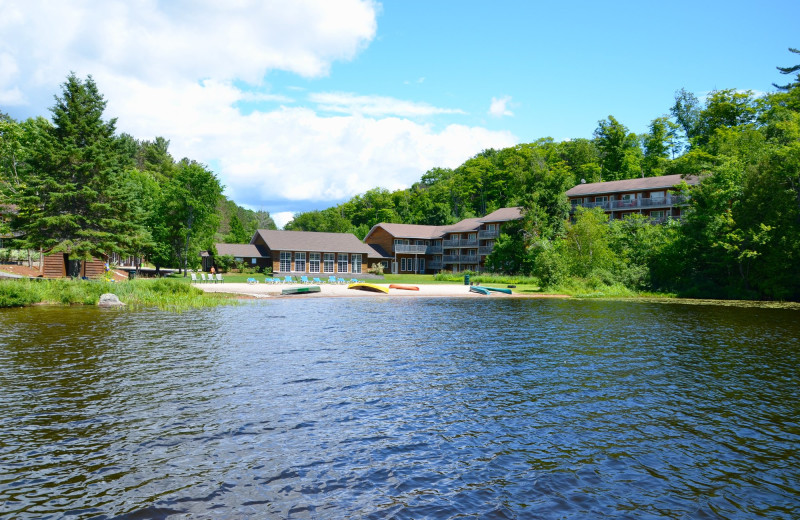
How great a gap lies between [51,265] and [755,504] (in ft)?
172

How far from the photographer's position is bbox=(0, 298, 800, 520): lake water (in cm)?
697

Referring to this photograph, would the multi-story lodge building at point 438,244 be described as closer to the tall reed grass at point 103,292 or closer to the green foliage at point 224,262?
the green foliage at point 224,262

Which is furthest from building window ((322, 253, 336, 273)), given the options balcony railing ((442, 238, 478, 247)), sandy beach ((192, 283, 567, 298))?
sandy beach ((192, 283, 567, 298))

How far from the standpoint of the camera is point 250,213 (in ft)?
601

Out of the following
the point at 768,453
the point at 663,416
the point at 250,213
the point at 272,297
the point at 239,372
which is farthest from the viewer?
the point at 250,213

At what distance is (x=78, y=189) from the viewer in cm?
4256

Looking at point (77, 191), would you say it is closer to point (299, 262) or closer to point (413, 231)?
point (299, 262)

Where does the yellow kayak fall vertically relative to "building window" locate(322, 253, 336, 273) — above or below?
below

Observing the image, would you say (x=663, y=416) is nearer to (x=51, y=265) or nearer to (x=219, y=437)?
(x=219, y=437)

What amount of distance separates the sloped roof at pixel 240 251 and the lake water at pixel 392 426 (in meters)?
49.5

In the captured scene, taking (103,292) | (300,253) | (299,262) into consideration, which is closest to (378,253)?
(300,253)

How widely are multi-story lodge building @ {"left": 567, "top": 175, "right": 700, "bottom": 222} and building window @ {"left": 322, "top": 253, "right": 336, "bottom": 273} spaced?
112 ft

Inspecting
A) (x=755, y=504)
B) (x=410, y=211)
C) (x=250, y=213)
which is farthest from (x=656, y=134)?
(x=250, y=213)

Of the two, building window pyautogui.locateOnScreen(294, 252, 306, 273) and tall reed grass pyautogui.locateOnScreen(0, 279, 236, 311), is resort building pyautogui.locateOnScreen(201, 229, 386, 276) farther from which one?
tall reed grass pyautogui.locateOnScreen(0, 279, 236, 311)
